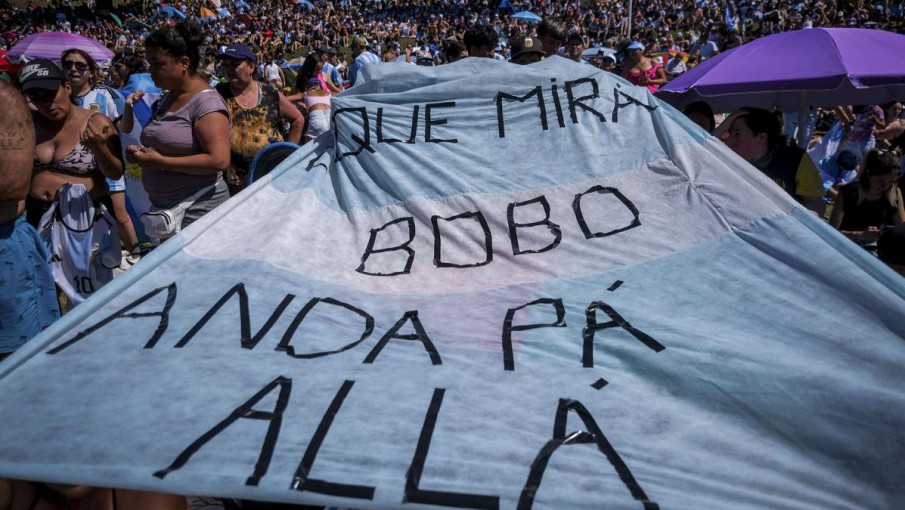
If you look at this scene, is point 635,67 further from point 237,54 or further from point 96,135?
point 96,135

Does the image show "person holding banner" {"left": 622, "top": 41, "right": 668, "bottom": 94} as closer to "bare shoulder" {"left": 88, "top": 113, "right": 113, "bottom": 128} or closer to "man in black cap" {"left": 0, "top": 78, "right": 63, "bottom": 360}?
"bare shoulder" {"left": 88, "top": 113, "right": 113, "bottom": 128}

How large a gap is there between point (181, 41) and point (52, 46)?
748 cm

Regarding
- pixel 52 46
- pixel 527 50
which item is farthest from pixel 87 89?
pixel 52 46

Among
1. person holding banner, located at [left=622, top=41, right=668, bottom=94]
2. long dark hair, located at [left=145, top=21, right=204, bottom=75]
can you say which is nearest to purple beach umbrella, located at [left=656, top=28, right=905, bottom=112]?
person holding banner, located at [left=622, top=41, right=668, bottom=94]

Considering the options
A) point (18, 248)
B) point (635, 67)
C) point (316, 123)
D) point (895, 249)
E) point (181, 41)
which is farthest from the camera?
point (635, 67)

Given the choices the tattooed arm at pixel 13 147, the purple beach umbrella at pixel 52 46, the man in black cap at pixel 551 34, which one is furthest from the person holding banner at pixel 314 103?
the purple beach umbrella at pixel 52 46

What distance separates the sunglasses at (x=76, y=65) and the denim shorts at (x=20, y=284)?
9.64ft

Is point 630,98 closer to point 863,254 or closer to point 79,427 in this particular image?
point 863,254

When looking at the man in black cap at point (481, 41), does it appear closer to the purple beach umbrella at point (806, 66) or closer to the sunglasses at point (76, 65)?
the purple beach umbrella at point (806, 66)

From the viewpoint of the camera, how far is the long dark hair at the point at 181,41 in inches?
134

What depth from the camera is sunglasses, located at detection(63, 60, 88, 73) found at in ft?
17.4

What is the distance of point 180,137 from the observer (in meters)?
3.49

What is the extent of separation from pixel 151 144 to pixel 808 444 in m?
3.17

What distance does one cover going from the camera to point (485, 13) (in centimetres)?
3506
